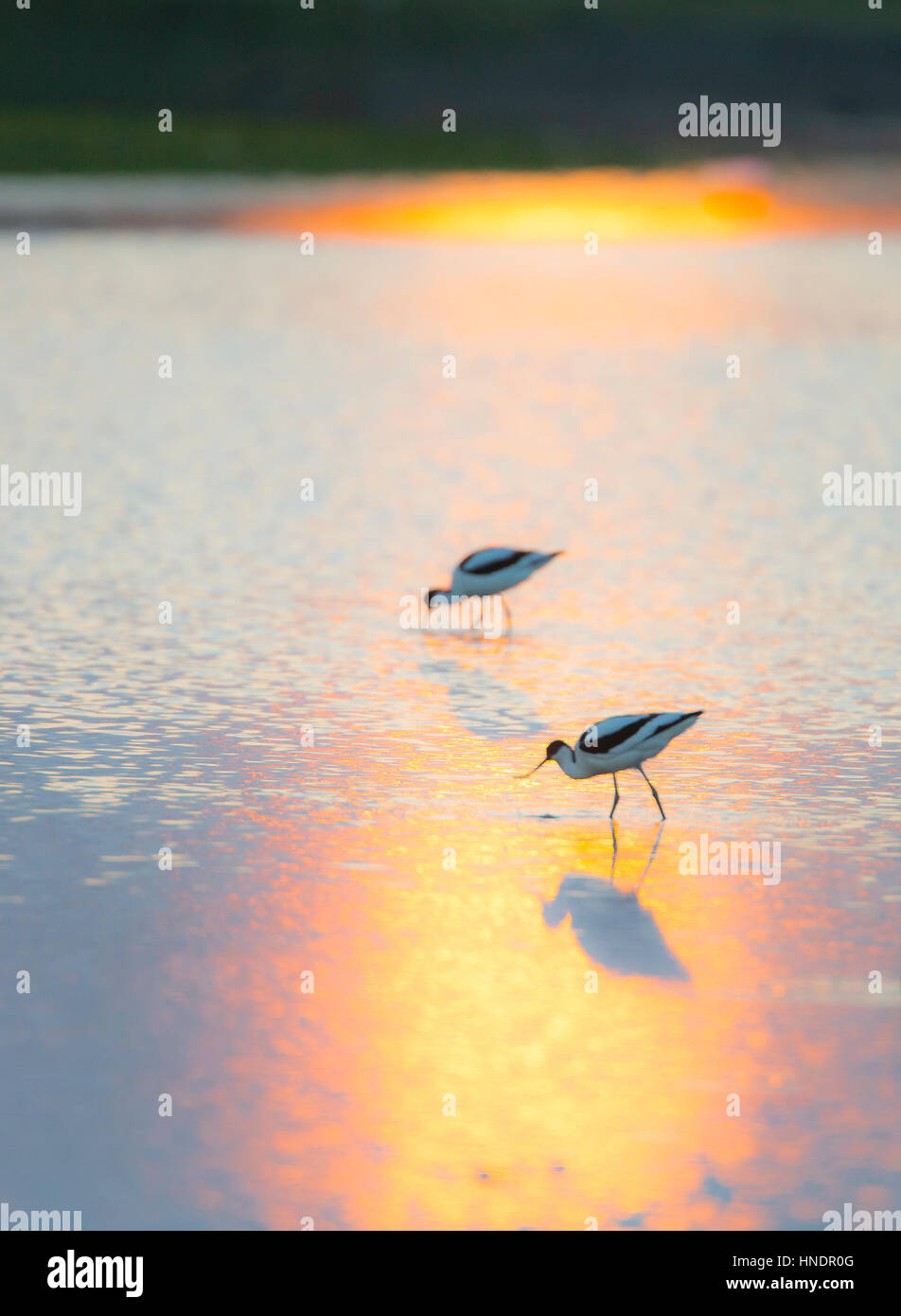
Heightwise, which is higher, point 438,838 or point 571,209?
point 571,209

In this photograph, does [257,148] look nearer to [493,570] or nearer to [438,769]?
[493,570]

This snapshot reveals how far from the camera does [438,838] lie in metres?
10.2

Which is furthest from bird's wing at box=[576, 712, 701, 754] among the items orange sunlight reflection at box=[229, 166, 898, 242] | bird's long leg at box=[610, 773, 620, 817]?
orange sunlight reflection at box=[229, 166, 898, 242]

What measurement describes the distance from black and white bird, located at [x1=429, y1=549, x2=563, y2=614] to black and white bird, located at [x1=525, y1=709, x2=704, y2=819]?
183 inches

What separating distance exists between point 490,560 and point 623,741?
16.3 ft

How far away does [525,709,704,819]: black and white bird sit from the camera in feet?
33.0

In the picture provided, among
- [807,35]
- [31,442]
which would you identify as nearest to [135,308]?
[31,442]

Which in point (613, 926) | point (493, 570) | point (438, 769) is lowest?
point (613, 926)

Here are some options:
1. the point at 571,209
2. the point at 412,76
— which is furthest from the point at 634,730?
the point at 412,76

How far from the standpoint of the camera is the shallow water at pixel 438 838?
7.20 m

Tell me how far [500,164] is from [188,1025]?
58478 mm

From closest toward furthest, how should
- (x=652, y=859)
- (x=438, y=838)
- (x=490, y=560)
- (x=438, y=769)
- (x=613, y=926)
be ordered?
(x=613, y=926) → (x=652, y=859) → (x=438, y=838) → (x=438, y=769) → (x=490, y=560)

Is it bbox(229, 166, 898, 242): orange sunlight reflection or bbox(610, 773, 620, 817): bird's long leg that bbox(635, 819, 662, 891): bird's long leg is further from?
bbox(229, 166, 898, 242): orange sunlight reflection

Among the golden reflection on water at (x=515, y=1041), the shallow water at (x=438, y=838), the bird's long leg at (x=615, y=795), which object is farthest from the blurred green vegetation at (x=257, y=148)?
the golden reflection on water at (x=515, y=1041)
